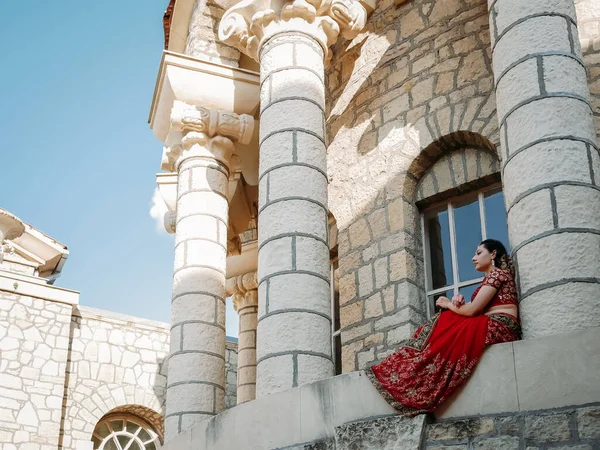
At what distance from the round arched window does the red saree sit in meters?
10.2

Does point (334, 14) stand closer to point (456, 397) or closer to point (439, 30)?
point (439, 30)

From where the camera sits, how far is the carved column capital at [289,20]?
8828 mm

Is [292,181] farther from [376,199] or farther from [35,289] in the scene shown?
[35,289]

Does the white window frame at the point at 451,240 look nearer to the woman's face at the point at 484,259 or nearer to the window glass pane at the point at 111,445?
the woman's face at the point at 484,259

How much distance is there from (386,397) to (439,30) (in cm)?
481

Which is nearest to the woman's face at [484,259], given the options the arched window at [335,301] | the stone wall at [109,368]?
the arched window at [335,301]

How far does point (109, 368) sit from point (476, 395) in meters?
10.8

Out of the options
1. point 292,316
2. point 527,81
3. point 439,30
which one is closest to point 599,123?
point 527,81

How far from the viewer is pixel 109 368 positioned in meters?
15.3

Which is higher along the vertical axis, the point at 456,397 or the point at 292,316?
the point at 292,316

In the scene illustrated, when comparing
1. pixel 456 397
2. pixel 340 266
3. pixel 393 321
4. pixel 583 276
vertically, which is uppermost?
pixel 340 266

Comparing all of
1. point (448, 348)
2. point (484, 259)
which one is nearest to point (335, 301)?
point (484, 259)

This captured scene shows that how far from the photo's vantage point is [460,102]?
8.84 metres

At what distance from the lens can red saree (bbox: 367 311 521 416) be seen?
18.1 ft
